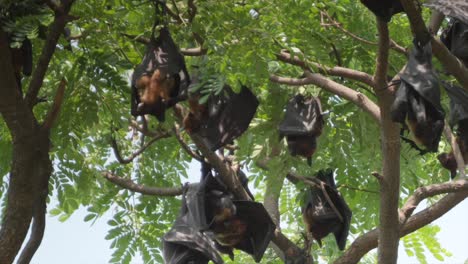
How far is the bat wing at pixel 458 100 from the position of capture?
601 cm

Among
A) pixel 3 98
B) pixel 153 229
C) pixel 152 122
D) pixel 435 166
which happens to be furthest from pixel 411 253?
pixel 3 98

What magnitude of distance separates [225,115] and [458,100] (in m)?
1.69

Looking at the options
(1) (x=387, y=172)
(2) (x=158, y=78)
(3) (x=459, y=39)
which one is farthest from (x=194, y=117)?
(3) (x=459, y=39)

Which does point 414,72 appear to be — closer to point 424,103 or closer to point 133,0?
point 424,103

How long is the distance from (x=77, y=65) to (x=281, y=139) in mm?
2085

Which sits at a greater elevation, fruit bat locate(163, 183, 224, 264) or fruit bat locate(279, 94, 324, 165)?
fruit bat locate(279, 94, 324, 165)

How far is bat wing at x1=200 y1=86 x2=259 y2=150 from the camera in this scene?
6695mm

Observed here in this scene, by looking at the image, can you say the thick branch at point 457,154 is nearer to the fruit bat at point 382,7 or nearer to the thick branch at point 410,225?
the thick branch at point 410,225

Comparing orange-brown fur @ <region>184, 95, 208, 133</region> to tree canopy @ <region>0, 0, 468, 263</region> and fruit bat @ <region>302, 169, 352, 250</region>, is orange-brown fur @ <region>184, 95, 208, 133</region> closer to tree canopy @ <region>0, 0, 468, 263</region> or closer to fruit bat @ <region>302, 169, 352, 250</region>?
tree canopy @ <region>0, 0, 468, 263</region>

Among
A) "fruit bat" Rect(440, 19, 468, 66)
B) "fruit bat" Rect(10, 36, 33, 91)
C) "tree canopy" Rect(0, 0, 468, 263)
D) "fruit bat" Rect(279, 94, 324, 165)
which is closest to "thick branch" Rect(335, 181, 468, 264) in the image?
"tree canopy" Rect(0, 0, 468, 263)

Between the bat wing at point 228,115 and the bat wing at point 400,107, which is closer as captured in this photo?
→ the bat wing at point 400,107

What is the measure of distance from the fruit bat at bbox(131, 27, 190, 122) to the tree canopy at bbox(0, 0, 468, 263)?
0.43ft

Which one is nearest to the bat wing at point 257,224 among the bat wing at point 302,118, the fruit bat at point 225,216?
the fruit bat at point 225,216

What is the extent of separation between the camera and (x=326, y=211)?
8.04 meters
